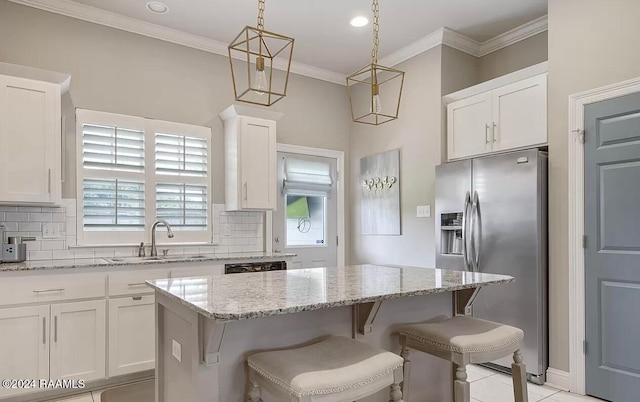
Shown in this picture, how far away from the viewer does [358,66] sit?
496cm

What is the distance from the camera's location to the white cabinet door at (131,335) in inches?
122

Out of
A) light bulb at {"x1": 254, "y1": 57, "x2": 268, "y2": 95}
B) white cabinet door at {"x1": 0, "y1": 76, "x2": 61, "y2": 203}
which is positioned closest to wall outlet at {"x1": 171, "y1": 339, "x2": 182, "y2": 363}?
light bulb at {"x1": 254, "y1": 57, "x2": 268, "y2": 95}

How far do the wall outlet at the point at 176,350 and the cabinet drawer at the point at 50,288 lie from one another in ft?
4.83

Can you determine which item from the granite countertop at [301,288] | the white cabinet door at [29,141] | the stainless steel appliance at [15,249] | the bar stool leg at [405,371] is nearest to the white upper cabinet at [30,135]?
the white cabinet door at [29,141]

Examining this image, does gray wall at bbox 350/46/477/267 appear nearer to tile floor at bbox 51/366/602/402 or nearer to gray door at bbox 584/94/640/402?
tile floor at bbox 51/366/602/402

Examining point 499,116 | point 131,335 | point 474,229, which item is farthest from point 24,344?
point 499,116

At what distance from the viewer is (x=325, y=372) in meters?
1.51

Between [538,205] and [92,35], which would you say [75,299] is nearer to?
[92,35]

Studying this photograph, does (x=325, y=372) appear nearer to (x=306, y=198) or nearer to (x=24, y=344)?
(x=24, y=344)

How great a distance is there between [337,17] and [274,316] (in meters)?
2.90

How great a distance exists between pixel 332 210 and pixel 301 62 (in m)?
1.75

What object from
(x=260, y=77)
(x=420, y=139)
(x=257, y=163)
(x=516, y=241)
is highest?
(x=420, y=139)

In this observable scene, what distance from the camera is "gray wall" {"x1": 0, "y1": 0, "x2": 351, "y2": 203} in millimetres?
3422

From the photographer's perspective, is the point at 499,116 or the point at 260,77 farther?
the point at 499,116
